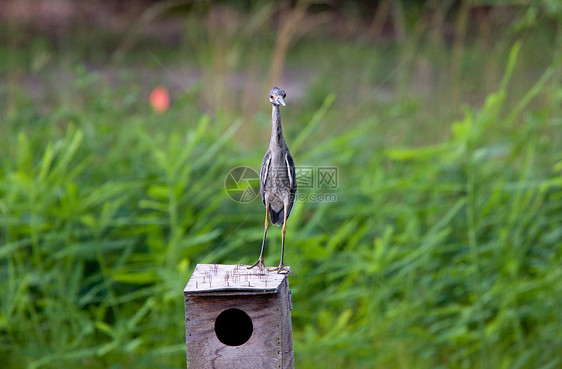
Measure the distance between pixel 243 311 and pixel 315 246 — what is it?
4.15 ft

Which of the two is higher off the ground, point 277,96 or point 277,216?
point 277,96

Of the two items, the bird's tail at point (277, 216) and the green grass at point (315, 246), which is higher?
the green grass at point (315, 246)

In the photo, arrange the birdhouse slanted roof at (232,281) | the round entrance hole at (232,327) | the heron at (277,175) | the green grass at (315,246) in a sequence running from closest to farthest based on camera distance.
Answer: the heron at (277,175), the birdhouse slanted roof at (232,281), the round entrance hole at (232,327), the green grass at (315,246)

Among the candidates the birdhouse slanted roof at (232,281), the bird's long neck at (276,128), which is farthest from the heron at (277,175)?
the birdhouse slanted roof at (232,281)

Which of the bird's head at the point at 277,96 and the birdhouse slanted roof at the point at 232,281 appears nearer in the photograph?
the bird's head at the point at 277,96

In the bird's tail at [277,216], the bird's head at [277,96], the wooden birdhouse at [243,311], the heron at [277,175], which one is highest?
the bird's head at [277,96]

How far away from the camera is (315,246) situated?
3.13 meters

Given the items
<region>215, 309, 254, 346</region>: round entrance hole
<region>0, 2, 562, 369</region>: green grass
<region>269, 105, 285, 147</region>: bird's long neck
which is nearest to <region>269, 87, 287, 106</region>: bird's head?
<region>269, 105, 285, 147</region>: bird's long neck

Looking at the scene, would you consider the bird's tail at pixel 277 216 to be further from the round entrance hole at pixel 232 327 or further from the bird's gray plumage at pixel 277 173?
the round entrance hole at pixel 232 327

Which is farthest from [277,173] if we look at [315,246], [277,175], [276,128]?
[315,246]

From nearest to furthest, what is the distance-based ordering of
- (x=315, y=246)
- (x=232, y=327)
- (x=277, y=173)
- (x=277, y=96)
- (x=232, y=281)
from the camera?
(x=277, y=96) → (x=277, y=173) → (x=232, y=281) → (x=232, y=327) → (x=315, y=246)

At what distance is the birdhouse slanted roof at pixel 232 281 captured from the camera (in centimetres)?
178

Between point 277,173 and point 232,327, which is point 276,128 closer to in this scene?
point 277,173

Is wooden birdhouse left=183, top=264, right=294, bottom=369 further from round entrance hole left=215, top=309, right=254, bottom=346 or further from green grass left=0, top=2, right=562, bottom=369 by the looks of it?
green grass left=0, top=2, right=562, bottom=369
